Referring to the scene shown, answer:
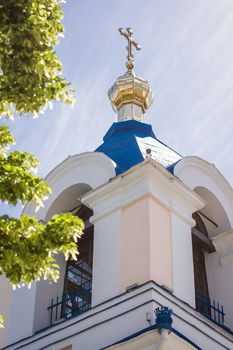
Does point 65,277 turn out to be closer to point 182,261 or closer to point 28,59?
point 182,261

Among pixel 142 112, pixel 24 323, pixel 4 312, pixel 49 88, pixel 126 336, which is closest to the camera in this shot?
pixel 49 88

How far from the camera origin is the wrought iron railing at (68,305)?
975 centimetres

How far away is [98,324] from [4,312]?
7.09 feet

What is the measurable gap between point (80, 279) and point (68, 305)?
1.68 ft

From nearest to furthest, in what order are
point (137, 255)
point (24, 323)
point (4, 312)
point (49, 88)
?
point (49, 88)
point (137, 255)
point (24, 323)
point (4, 312)

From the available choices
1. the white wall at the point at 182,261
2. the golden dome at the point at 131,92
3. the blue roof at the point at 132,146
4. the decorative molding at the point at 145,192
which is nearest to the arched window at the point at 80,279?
the decorative molding at the point at 145,192

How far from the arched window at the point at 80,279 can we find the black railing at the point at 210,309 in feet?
4.52

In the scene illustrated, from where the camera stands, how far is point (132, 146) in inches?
420

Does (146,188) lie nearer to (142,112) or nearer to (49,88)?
(49,88)

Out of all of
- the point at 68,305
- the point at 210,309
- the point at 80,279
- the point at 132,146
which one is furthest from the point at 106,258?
the point at 132,146

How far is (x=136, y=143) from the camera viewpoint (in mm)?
10812

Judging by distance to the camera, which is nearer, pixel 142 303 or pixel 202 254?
pixel 142 303

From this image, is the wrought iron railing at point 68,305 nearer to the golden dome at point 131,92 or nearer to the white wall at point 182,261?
the white wall at point 182,261

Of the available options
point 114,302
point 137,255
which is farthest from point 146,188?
point 114,302
